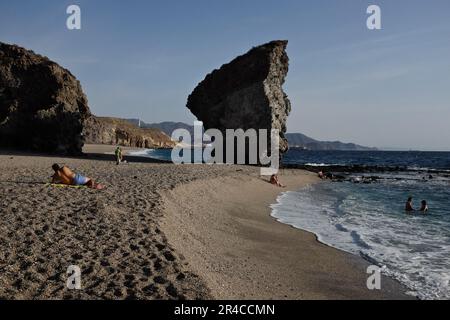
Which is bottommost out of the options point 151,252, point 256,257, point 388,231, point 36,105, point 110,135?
point 388,231

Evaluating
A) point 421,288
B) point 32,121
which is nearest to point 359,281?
point 421,288

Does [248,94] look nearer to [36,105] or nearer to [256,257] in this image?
[36,105]

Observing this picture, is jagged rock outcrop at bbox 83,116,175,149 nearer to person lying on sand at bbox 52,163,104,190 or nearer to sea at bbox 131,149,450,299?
sea at bbox 131,149,450,299

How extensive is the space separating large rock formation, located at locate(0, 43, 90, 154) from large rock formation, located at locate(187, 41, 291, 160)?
16.4 metres

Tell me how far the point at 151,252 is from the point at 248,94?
40302 millimetres

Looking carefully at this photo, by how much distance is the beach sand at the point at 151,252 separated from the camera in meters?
6.64

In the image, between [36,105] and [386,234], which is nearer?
[386,234]

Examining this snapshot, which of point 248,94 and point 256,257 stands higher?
point 248,94

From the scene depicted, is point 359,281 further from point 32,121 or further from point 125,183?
point 32,121

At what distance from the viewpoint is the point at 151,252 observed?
8.15 m

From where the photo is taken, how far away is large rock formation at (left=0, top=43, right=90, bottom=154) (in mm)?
38906

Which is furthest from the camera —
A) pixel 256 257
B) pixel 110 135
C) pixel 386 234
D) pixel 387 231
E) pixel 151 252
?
pixel 110 135

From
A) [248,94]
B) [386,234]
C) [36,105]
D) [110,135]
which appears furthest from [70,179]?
[110,135]

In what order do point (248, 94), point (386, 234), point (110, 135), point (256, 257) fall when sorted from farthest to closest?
1. point (110, 135)
2. point (248, 94)
3. point (386, 234)
4. point (256, 257)
